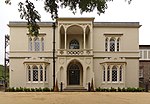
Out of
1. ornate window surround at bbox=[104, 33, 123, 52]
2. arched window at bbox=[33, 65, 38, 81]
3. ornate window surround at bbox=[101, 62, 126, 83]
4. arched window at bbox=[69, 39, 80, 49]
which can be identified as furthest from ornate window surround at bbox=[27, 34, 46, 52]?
ornate window surround at bbox=[101, 62, 126, 83]

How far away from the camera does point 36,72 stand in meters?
42.8

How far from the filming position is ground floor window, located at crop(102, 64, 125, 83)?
4250cm

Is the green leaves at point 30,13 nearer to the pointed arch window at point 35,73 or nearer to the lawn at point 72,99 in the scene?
the lawn at point 72,99

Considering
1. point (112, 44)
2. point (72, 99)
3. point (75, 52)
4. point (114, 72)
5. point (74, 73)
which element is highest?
point (112, 44)

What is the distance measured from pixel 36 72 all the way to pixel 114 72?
30.4ft

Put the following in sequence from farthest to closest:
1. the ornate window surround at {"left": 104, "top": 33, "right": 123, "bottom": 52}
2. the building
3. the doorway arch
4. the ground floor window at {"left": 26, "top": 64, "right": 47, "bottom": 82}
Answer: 1. the building
2. the doorway arch
3. the ornate window surround at {"left": 104, "top": 33, "right": 123, "bottom": 52}
4. the ground floor window at {"left": 26, "top": 64, "right": 47, "bottom": 82}

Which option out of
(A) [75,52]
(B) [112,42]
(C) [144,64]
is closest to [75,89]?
(A) [75,52]

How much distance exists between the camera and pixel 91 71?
42.2 meters

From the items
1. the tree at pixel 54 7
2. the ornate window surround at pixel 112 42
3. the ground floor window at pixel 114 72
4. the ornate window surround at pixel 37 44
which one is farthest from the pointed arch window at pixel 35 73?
the tree at pixel 54 7

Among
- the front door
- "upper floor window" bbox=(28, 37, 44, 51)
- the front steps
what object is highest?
"upper floor window" bbox=(28, 37, 44, 51)

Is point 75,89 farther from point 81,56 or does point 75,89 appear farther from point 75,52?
point 75,52

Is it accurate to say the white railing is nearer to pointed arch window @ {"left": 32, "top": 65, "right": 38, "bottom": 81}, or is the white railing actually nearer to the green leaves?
pointed arch window @ {"left": 32, "top": 65, "right": 38, "bottom": 81}

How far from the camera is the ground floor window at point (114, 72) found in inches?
1673

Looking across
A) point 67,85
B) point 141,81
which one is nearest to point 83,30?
point 67,85
